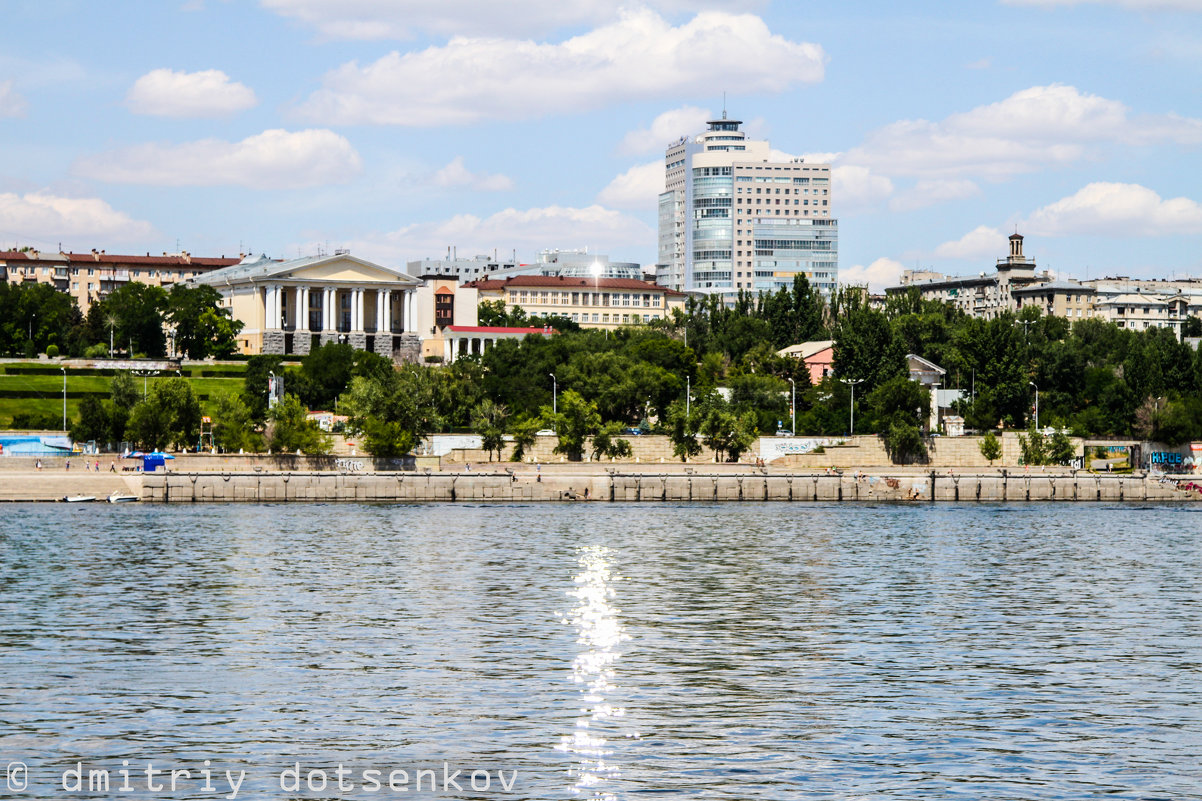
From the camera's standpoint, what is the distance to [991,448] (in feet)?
404

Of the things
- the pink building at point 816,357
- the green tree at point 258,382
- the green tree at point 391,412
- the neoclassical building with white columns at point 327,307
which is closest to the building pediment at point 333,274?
the neoclassical building with white columns at point 327,307

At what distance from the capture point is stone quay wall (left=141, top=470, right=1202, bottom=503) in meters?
100

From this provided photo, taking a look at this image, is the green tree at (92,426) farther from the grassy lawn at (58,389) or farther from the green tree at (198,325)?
the green tree at (198,325)

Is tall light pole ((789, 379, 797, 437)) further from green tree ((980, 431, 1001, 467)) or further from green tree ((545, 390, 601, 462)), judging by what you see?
green tree ((545, 390, 601, 462))

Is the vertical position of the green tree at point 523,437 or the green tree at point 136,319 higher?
the green tree at point 136,319

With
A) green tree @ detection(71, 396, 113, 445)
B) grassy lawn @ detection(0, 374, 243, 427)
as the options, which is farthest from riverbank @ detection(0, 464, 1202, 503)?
grassy lawn @ detection(0, 374, 243, 427)

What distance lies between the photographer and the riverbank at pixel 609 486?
9831 cm

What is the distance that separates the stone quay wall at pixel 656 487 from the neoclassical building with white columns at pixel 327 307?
86334 mm

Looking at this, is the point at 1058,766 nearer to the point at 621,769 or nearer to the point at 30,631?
the point at 621,769

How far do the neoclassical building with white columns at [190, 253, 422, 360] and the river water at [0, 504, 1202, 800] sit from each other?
384 feet

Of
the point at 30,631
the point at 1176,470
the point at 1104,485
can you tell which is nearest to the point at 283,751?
the point at 30,631

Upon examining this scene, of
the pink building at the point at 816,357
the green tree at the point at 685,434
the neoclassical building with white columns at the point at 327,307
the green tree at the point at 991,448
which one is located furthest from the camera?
the neoclassical building with white columns at the point at 327,307

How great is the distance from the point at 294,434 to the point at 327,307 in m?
87.8

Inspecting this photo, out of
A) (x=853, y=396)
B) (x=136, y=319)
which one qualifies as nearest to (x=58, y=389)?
(x=136, y=319)
